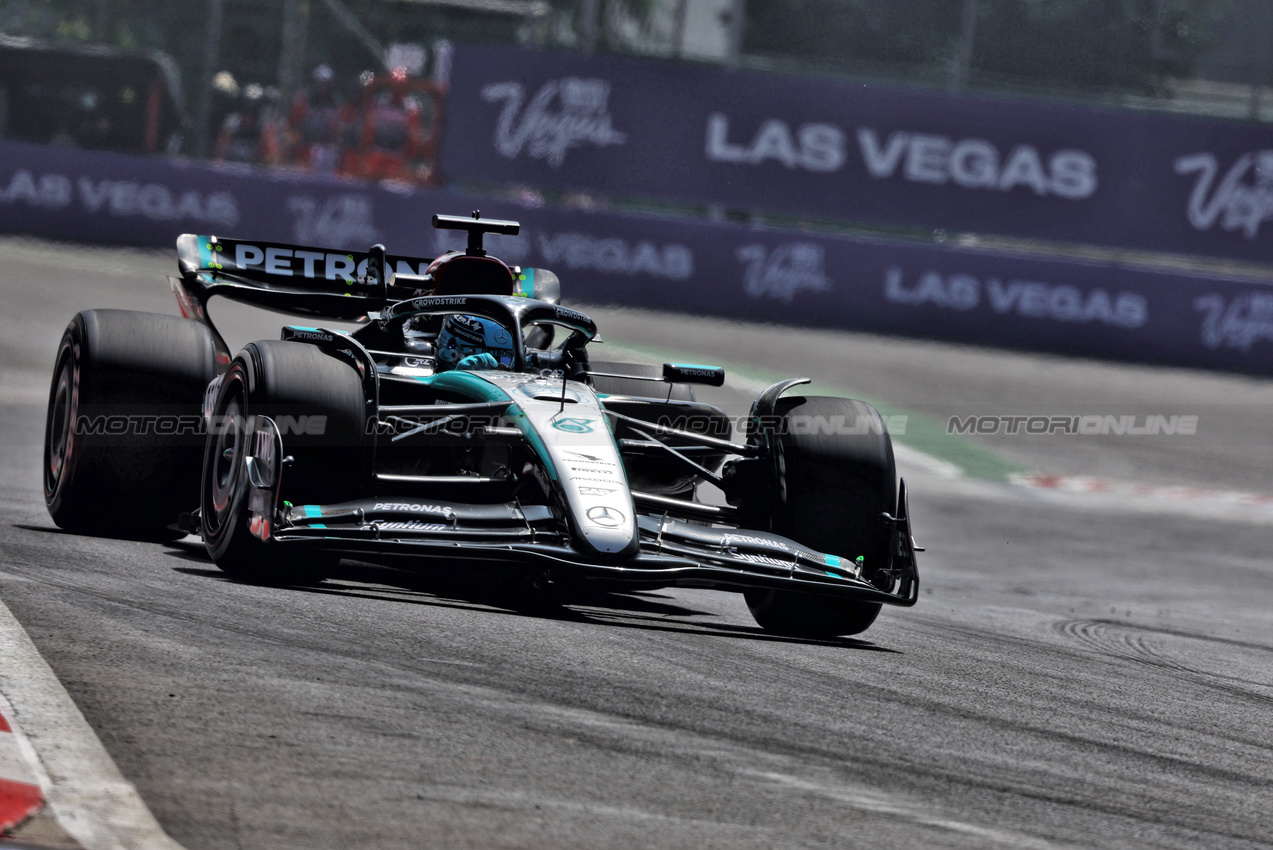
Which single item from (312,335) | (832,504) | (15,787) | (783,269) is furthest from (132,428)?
(783,269)

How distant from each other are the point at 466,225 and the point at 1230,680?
403cm

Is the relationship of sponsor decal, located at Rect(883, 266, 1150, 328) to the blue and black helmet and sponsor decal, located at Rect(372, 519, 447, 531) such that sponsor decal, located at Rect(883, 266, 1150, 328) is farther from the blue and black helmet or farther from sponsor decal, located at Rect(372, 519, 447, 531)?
sponsor decal, located at Rect(372, 519, 447, 531)

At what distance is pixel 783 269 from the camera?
70.2ft

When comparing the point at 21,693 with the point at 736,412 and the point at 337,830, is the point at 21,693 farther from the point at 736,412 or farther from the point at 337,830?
→ the point at 736,412

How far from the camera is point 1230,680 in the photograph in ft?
20.6

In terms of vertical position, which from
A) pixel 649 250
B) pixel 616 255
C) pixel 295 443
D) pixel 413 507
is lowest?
pixel 616 255

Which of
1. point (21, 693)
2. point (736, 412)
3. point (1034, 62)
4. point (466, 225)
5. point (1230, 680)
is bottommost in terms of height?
point (736, 412)

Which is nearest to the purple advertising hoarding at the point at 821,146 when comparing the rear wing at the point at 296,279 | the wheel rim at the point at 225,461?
the rear wing at the point at 296,279

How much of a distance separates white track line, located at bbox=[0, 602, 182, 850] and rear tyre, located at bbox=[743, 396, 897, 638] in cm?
308

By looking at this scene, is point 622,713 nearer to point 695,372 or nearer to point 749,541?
point 749,541

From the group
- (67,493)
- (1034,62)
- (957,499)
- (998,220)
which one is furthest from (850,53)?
(67,493)

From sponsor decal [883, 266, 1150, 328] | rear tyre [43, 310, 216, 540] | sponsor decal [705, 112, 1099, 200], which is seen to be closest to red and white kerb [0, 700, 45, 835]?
rear tyre [43, 310, 216, 540]

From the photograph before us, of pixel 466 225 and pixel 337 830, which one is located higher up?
pixel 466 225

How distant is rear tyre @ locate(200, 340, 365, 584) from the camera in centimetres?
573
